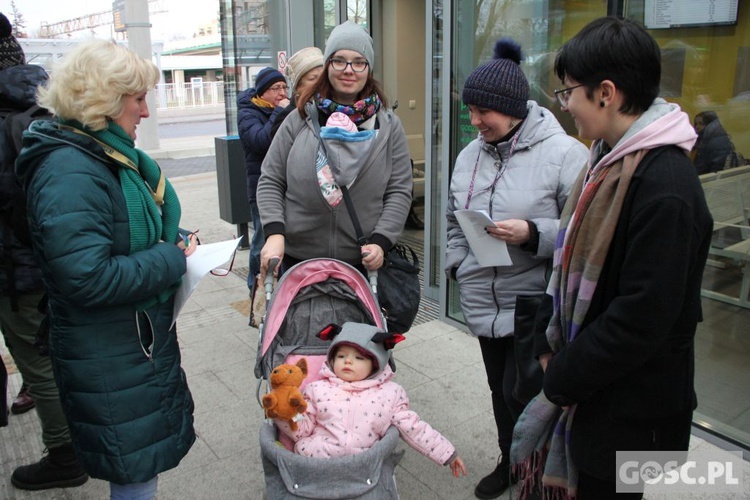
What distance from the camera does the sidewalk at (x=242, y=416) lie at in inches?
122

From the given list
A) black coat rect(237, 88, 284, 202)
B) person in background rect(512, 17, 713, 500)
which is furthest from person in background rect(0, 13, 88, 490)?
person in background rect(512, 17, 713, 500)

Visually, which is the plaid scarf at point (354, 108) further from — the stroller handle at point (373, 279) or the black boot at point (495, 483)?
the black boot at point (495, 483)

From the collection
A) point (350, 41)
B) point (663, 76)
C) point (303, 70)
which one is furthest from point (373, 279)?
point (663, 76)

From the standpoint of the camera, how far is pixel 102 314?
2.19 metres

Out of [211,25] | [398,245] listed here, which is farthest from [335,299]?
[211,25]

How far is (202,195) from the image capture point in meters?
10.6

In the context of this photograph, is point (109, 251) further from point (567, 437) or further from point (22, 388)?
point (22, 388)

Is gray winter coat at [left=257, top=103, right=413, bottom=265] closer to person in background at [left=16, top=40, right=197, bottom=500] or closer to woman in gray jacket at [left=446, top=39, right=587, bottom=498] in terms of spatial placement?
woman in gray jacket at [left=446, top=39, right=587, bottom=498]

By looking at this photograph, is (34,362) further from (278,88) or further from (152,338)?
(278,88)

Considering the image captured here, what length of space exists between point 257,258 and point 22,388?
1.64m

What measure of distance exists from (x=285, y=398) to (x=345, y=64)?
1.52 meters

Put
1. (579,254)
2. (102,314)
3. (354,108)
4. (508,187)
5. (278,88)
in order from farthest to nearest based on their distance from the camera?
1. (278,88)
2. (354,108)
3. (508,187)
4. (102,314)
5. (579,254)

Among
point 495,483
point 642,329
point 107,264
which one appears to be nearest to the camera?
point 642,329

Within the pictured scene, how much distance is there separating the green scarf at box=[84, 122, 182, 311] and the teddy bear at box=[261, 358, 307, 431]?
1.72 ft
